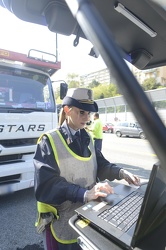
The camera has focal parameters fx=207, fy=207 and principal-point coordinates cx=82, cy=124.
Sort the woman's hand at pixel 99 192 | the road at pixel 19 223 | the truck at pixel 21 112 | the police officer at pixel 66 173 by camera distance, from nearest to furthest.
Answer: the woman's hand at pixel 99 192
the police officer at pixel 66 173
the road at pixel 19 223
the truck at pixel 21 112

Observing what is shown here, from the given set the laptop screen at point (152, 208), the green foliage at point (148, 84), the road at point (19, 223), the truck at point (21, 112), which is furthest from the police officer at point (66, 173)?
the truck at point (21, 112)

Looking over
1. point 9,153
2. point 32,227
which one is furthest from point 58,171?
point 9,153

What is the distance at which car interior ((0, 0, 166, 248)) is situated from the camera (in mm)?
454

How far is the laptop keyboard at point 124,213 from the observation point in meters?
0.94

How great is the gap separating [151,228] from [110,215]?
0.22 metres

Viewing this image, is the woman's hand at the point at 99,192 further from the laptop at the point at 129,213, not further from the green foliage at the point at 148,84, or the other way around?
the green foliage at the point at 148,84

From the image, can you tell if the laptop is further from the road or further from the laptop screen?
the road

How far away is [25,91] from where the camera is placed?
11.3ft

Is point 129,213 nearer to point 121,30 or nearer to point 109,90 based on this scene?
point 109,90

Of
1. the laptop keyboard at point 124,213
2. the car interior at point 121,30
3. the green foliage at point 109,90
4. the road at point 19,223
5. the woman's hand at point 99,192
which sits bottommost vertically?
the road at point 19,223

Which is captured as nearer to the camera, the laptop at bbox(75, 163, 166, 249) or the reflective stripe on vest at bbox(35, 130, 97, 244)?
the laptop at bbox(75, 163, 166, 249)

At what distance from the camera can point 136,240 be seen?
0.77 m

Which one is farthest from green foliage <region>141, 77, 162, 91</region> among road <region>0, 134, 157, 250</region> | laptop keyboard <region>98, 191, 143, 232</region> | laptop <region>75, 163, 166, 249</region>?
road <region>0, 134, 157, 250</region>

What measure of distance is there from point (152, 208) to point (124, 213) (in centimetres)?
26
